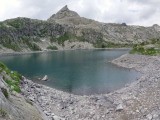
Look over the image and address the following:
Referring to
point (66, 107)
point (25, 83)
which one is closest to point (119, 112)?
point (66, 107)

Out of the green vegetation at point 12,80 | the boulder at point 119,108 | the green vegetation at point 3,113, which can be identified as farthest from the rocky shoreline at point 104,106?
the green vegetation at point 3,113

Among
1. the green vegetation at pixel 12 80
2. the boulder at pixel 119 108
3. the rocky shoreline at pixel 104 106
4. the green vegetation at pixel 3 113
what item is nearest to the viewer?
the green vegetation at pixel 3 113

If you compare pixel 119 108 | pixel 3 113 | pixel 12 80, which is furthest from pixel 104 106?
pixel 3 113

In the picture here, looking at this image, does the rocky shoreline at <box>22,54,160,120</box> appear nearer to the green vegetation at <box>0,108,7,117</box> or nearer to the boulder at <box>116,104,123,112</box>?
the boulder at <box>116,104,123,112</box>

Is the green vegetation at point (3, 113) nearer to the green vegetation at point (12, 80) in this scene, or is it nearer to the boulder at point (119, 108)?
the green vegetation at point (12, 80)

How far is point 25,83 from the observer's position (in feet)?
171

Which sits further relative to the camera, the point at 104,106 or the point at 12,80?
the point at 12,80

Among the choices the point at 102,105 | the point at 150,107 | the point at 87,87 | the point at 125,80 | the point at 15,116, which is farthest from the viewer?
the point at 125,80

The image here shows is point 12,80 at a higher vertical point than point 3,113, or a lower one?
lower

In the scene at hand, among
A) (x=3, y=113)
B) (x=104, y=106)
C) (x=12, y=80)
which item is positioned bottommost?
(x=104, y=106)

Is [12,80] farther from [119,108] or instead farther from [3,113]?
[3,113]

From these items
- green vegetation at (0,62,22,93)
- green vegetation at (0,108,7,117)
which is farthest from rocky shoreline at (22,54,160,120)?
green vegetation at (0,108,7,117)

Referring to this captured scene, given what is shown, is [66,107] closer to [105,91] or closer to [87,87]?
[105,91]

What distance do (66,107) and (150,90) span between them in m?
14.7
